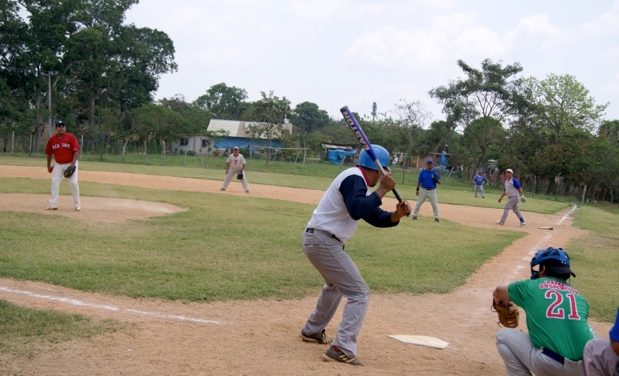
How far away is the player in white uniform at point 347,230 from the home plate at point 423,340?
42.1 inches

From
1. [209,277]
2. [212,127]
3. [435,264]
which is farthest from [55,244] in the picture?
[212,127]

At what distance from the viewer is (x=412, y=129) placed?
200 ft

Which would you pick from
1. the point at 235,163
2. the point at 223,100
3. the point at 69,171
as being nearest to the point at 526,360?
the point at 69,171

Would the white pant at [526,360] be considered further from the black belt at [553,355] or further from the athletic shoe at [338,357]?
the athletic shoe at [338,357]

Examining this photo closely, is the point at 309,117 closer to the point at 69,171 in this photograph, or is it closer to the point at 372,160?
the point at 69,171

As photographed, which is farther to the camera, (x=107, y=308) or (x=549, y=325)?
(x=107, y=308)

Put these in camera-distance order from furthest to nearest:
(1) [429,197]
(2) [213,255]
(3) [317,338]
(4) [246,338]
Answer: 1. (1) [429,197]
2. (2) [213,255]
3. (3) [317,338]
4. (4) [246,338]

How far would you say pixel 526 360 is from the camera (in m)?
4.53

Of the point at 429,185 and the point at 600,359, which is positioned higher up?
the point at 429,185

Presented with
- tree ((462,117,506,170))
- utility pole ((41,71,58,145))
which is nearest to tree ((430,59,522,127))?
tree ((462,117,506,170))

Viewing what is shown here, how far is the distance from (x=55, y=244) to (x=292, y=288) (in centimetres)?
434

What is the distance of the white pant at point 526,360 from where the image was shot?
4250 mm

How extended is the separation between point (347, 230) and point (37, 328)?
3065mm

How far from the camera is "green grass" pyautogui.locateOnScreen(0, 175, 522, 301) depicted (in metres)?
8.12
